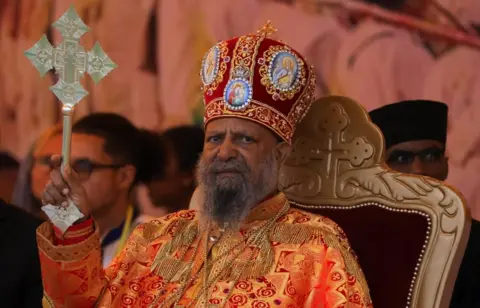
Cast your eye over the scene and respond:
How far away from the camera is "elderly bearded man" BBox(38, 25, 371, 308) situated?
9.53 feet

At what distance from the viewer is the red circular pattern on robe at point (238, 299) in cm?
296

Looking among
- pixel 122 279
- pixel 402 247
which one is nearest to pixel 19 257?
pixel 122 279

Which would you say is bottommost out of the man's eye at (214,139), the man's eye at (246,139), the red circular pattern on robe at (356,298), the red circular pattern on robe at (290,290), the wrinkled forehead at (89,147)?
the red circular pattern on robe at (290,290)

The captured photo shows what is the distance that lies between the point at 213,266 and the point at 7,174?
2788 millimetres

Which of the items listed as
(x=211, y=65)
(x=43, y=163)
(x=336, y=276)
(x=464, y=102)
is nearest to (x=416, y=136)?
(x=464, y=102)

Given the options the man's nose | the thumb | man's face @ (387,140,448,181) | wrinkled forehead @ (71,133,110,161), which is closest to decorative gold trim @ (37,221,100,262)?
the thumb

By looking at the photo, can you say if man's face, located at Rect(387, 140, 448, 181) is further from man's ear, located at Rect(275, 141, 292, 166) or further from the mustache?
the mustache

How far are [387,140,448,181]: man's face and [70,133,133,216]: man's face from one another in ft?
4.21

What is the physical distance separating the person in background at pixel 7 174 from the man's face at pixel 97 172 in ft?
3.19

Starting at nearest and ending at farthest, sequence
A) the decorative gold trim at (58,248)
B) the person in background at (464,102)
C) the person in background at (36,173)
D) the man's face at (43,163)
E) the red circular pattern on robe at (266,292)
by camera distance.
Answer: the decorative gold trim at (58,248) < the red circular pattern on robe at (266,292) < the person in background at (464,102) < the man's face at (43,163) < the person in background at (36,173)

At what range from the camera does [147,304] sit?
121 inches

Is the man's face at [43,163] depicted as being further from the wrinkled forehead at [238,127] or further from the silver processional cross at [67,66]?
the silver processional cross at [67,66]

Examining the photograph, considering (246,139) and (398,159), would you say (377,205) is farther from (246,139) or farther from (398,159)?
(398,159)

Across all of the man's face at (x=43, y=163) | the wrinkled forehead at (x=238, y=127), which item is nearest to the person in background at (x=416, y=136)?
the wrinkled forehead at (x=238, y=127)
